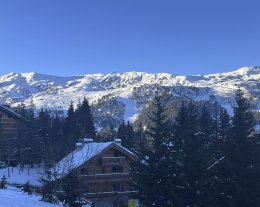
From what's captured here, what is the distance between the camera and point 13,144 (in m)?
63.2

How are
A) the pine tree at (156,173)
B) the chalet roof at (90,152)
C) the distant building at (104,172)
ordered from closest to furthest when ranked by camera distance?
the pine tree at (156,173), the distant building at (104,172), the chalet roof at (90,152)

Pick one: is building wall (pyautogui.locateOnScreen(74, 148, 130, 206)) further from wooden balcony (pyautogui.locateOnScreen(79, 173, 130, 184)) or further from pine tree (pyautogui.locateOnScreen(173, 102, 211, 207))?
pine tree (pyautogui.locateOnScreen(173, 102, 211, 207))

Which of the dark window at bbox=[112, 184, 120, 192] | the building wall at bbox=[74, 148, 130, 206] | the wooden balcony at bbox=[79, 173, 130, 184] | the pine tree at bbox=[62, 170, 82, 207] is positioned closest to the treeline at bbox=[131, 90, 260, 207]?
the pine tree at bbox=[62, 170, 82, 207]

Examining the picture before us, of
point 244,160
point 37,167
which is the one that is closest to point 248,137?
point 244,160

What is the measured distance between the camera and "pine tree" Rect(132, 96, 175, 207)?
25.3 meters

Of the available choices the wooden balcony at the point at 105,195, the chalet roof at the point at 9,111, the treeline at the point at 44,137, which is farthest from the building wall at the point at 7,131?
the wooden balcony at the point at 105,195

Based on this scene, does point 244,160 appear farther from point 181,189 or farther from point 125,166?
point 125,166

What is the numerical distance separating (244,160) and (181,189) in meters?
3.97

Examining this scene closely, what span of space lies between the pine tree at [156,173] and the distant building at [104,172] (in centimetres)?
1838

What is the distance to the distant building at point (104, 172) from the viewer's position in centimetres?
4503

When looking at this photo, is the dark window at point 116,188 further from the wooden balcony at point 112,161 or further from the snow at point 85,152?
the snow at point 85,152

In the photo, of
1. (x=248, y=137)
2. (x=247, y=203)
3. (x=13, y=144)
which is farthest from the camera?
(x=13, y=144)

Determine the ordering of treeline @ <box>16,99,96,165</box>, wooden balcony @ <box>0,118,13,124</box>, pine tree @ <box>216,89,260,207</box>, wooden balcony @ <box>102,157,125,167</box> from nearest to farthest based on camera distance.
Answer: pine tree @ <box>216,89,260,207</box> → wooden balcony @ <box>102,157,125,167</box> → treeline @ <box>16,99,96,165</box> → wooden balcony @ <box>0,118,13,124</box>

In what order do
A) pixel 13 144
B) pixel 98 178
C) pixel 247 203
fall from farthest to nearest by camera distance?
pixel 13 144, pixel 98 178, pixel 247 203
